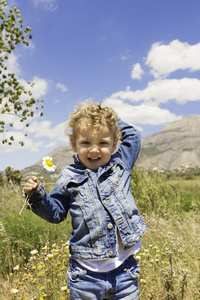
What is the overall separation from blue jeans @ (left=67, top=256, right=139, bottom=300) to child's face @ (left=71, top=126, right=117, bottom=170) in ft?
2.30

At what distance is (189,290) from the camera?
8.45 feet

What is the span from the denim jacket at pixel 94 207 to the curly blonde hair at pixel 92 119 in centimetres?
25

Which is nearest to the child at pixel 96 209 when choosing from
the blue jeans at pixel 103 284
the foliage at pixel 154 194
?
the blue jeans at pixel 103 284

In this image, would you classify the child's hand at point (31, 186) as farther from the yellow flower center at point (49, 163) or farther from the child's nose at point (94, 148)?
the child's nose at point (94, 148)

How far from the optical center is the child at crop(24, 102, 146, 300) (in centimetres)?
170

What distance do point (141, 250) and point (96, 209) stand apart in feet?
Result: 7.98

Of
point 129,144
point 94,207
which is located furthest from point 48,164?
point 129,144

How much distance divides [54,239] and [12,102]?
15.0 ft

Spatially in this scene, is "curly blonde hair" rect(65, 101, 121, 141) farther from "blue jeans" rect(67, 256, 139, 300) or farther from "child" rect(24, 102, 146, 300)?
"blue jeans" rect(67, 256, 139, 300)

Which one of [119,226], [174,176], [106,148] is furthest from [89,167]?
[174,176]

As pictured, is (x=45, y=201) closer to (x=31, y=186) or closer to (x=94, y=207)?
(x=31, y=186)

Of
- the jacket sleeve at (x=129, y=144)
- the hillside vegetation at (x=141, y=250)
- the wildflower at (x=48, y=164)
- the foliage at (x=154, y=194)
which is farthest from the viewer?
the foliage at (x=154, y=194)

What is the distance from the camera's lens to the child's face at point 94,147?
1887 millimetres

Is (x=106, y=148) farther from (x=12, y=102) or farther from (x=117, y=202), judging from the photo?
(x=12, y=102)
